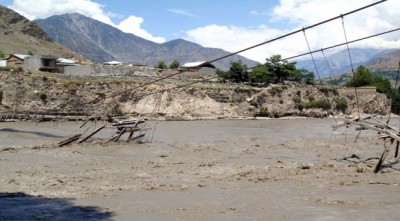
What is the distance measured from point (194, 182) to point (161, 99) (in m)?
46.0

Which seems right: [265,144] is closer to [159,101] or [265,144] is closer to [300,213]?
[300,213]

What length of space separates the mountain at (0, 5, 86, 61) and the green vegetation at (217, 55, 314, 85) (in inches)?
Result: 2827

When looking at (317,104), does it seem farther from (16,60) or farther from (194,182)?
(16,60)

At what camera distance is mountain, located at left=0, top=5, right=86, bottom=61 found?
132125 mm

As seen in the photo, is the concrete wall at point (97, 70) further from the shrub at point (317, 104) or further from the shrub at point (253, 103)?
the shrub at point (317, 104)

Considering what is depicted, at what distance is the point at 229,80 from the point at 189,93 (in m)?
13.6

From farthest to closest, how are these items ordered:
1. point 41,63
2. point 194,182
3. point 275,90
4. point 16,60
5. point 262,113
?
point 16,60
point 41,63
point 275,90
point 262,113
point 194,182

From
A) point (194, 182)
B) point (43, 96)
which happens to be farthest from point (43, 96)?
point (194, 182)

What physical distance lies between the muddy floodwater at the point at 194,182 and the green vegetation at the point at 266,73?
47025mm

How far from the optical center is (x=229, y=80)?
76438 millimetres

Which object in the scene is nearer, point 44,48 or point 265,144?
point 265,144

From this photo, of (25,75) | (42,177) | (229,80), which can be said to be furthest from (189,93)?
(42,177)

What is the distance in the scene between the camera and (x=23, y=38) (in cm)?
14425

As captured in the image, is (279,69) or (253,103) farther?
(279,69)
